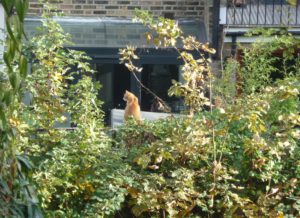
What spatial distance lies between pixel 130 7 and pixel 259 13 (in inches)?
95.6

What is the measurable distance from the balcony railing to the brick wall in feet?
2.64

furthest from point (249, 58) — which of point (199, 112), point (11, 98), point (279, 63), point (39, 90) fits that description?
point (11, 98)

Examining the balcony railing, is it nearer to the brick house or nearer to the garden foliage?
A: the brick house

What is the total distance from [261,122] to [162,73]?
8178 mm

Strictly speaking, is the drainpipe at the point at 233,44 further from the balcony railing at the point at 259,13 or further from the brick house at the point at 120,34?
the brick house at the point at 120,34

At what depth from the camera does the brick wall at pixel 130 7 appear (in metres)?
14.2

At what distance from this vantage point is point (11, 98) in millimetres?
2916

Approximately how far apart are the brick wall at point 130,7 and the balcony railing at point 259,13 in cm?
81

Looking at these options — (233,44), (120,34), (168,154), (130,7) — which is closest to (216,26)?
(233,44)

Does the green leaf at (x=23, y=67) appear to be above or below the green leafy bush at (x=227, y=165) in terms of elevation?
above

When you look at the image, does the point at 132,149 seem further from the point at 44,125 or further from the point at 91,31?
the point at 91,31

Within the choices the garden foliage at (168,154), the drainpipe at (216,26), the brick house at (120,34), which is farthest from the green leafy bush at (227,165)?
the drainpipe at (216,26)

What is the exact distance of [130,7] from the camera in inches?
567

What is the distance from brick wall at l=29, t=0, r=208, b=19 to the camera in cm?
1421
